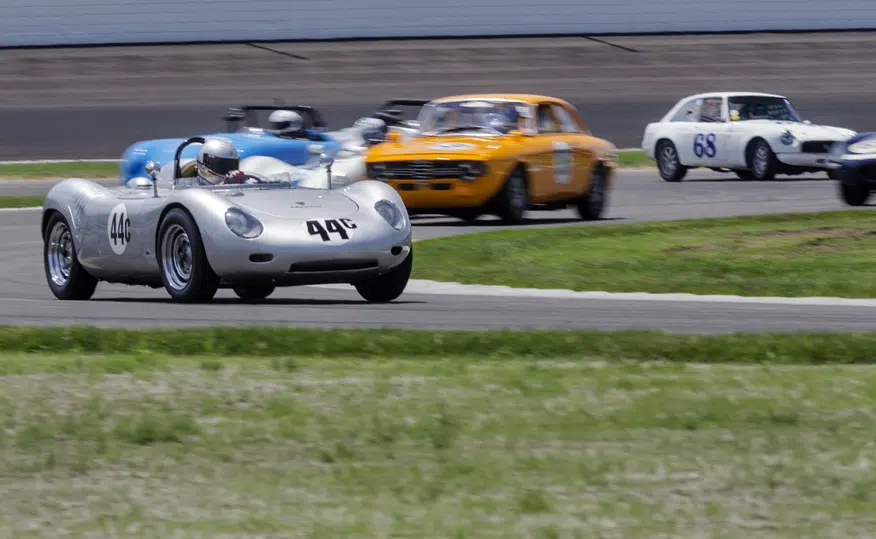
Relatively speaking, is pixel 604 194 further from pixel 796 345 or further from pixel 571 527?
pixel 571 527

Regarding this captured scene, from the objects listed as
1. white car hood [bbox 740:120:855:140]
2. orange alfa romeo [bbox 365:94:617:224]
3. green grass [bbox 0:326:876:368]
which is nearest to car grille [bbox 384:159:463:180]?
orange alfa romeo [bbox 365:94:617:224]

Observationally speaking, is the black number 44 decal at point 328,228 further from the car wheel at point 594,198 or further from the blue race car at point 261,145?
the blue race car at point 261,145

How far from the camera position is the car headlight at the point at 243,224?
399 inches

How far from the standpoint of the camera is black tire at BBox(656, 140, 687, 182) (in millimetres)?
25531

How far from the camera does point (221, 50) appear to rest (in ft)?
126

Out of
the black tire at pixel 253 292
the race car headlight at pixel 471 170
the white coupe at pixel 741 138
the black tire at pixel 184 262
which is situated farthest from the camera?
the white coupe at pixel 741 138

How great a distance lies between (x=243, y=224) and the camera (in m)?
10.2

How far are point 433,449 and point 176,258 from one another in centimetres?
540

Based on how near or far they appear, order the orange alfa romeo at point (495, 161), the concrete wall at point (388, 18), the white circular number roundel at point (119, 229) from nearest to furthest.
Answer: the white circular number roundel at point (119, 229)
the orange alfa romeo at point (495, 161)
the concrete wall at point (388, 18)

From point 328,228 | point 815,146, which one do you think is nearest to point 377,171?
point 328,228

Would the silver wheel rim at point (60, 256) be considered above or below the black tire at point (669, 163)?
above

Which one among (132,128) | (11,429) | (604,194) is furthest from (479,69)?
(11,429)

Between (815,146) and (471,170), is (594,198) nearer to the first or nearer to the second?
(471,170)

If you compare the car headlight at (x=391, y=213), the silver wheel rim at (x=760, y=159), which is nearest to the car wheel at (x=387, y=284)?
the car headlight at (x=391, y=213)
